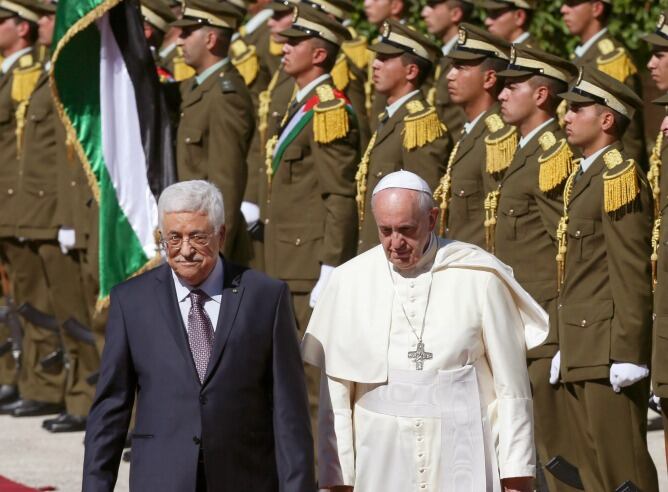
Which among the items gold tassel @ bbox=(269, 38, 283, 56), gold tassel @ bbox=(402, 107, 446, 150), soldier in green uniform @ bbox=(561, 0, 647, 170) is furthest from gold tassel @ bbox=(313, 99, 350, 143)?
gold tassel @ bbox=(269, 38, 283, 56)

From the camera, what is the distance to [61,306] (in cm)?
1189

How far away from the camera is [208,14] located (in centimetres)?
1031

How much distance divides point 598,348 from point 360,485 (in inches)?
74.6

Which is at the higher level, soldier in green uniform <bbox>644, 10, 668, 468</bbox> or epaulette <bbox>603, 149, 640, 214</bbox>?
epaulette <bbox>603, 149, 640, 214</bbox>

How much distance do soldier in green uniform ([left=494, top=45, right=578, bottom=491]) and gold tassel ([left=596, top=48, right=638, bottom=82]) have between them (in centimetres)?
185

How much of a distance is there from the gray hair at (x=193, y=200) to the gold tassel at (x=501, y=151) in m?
3.05

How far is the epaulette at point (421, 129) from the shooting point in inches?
365

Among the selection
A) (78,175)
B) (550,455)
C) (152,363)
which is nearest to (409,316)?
(152,363)

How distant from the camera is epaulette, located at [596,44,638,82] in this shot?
34.1 ft

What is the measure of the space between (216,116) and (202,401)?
4.60 m

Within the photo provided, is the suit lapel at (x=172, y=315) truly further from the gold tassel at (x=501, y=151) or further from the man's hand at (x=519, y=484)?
the gold tassel at (x=501, y=151)

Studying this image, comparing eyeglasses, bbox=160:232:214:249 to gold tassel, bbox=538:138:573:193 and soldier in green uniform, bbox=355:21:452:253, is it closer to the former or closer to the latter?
gold tassel, bbox=538:138:573:193

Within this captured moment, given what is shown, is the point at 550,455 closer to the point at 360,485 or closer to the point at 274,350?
the point at 360,485

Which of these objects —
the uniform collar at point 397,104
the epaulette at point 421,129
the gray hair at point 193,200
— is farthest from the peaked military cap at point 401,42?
the gray hair at point 193,200
